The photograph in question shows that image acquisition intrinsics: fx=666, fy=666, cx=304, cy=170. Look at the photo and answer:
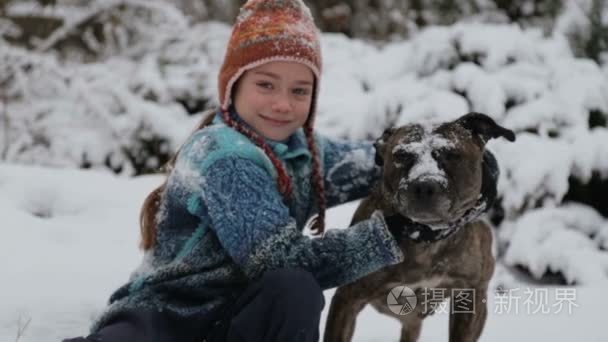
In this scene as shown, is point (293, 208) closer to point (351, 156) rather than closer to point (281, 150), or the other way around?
point (281, 150)

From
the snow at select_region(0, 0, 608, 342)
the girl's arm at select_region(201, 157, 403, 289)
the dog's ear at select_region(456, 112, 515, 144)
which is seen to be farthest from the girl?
the dog's ear at select_region(456, 112, 515, 144)

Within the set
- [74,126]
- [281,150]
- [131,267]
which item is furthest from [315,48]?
[74,126]

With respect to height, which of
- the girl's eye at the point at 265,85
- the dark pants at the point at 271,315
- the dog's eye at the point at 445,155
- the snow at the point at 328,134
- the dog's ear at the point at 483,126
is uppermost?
the girl's eye at the point at 265,85

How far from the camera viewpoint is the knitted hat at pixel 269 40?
7.20 ft

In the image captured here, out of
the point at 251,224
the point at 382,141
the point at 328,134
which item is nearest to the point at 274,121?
the point at 382,141

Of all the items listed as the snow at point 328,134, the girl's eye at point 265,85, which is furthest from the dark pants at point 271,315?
the girl's eye at point 265,85

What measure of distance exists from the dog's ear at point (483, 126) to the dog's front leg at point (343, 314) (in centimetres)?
65

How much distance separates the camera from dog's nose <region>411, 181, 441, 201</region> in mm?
1857

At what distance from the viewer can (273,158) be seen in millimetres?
2215

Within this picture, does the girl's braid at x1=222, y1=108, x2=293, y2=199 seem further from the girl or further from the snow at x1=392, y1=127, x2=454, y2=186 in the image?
the snow at x1=392, y1=127, x2=454, y2=186

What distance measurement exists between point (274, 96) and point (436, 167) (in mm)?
631

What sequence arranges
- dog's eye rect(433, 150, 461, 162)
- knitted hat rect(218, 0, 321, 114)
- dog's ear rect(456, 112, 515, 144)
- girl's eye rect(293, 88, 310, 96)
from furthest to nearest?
girl's eye rect(293, 88, 310, 96) < knitted hat rect(218, 0, 321, 114) < dog's ear rect(456, 112, 515, 144) < dog's eye rect(433, 150, 461, 162)

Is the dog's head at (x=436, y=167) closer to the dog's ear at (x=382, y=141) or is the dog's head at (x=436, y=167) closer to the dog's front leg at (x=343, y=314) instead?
the dog's ear at (x=382, y=141)

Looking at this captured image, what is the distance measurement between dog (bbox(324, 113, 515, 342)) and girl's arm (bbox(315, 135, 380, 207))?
216 mm
